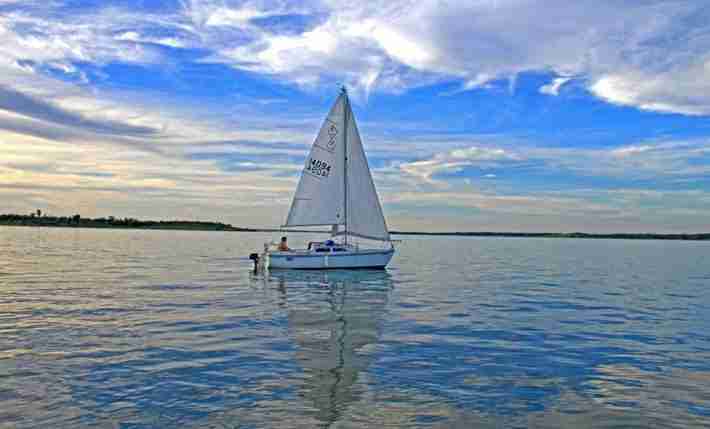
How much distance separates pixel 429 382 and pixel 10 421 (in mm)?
7625

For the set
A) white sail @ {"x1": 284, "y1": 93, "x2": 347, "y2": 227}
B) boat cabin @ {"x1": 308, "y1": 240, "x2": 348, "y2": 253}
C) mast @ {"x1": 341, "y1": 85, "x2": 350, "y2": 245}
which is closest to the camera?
white sail @ {"x1": 284, "y1": 93, "x2": 347, "y2": 227}

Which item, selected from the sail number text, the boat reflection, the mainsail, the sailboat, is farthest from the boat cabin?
the sail number text

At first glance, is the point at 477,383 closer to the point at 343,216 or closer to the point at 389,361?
the point at 389,361

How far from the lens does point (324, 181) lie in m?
39.7

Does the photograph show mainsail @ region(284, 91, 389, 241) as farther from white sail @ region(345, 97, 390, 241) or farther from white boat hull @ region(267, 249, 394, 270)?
white boat hull @ region(267, 249, 394, 270)

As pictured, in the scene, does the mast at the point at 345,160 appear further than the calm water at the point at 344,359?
Yes

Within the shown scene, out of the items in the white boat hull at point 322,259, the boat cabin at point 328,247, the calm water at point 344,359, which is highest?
the boat cabin at point 328,247

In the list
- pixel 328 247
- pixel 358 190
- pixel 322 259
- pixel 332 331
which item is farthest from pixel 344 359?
pixel 358 190

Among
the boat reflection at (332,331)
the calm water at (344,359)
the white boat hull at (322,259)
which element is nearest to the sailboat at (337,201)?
the white boat hull at (322,259)

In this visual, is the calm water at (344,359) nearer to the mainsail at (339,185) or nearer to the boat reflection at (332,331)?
the boat reflection at (332,331)

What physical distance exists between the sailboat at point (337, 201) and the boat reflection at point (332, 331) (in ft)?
12.1

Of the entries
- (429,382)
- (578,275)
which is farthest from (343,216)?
(429,382)

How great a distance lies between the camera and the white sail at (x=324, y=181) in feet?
129

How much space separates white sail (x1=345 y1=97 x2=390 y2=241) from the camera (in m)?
40.4
